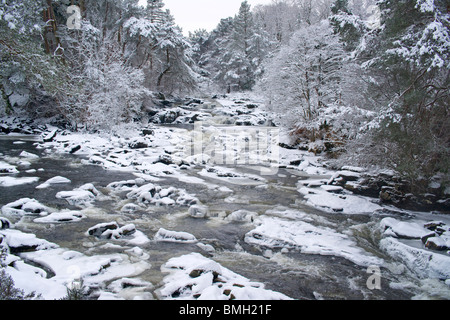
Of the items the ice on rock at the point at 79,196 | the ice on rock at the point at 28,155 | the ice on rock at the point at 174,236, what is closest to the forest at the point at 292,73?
the ice on rock at the point at 28,155

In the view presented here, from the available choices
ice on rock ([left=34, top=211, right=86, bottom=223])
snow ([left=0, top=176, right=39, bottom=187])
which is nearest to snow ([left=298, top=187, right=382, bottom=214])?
ice on rock ([left=34, top=211, right=86, bottom=223])

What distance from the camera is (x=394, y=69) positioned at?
774cm

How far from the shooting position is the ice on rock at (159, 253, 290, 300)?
339cm

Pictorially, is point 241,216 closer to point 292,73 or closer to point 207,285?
point 207,285

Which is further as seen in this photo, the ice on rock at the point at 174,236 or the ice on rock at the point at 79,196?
the ice on rock at the point at 79,196

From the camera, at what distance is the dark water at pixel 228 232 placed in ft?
13.9

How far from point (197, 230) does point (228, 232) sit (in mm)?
696

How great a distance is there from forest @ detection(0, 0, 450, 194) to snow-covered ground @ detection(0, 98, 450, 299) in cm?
213

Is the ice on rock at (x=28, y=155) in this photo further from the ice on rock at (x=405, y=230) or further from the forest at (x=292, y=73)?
the ice on rock at (x=405, y=230)

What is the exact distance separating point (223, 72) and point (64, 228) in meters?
37.4

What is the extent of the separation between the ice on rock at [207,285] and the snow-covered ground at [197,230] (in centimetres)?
2

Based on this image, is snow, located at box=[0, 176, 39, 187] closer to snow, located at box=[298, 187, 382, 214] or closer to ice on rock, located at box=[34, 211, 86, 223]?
ice on rock, located at box=[34, 211, 86, 223]

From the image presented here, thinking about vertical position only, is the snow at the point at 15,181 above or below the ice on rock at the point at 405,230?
above
